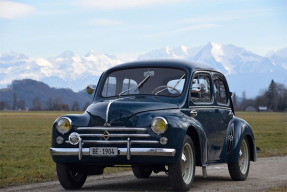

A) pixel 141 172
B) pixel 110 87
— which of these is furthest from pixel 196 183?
pixel 110 87

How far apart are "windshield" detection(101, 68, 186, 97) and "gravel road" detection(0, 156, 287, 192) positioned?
5.16ft

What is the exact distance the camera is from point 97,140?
8.61 metres

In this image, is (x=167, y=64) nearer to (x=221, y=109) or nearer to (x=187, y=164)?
(x=221, y=109)

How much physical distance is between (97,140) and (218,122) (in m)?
2.72

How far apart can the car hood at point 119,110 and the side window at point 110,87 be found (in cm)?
111

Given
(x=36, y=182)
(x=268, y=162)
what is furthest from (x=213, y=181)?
(x=268, y=162)

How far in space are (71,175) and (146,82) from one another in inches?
79.4

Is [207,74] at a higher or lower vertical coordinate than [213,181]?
higher

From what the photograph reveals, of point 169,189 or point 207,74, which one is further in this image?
point 207,74

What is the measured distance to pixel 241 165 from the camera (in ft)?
37.3

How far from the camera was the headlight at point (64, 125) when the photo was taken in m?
8.87

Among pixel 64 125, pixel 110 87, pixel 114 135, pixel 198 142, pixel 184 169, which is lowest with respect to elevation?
pixel 184 169

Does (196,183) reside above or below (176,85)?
below

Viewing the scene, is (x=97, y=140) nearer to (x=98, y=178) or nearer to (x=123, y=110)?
(x=123, y=110)
